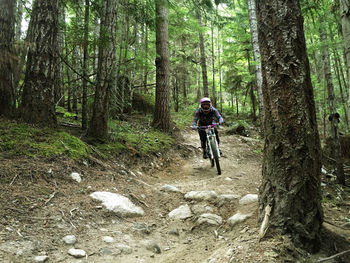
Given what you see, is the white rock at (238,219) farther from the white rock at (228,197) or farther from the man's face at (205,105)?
the man's face at (205,105)

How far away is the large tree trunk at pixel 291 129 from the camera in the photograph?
2.32 meters

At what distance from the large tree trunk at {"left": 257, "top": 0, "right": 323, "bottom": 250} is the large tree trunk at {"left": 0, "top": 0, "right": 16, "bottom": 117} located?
5.38 m

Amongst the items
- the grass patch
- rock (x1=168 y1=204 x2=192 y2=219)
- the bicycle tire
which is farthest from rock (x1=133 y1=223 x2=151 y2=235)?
the bicycle tire

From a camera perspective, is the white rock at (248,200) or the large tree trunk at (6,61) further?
the large tree trunk at (6,61)

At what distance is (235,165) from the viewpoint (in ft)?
25.7

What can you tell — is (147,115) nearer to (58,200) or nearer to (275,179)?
(58,200)

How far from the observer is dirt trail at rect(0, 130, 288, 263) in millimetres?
2281

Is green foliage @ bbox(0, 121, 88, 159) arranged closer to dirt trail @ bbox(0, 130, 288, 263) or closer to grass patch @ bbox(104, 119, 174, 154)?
dirt trail @ bbox(0, 130, 288, 263)

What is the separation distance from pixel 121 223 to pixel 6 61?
4567 mm

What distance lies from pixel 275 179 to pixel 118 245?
199 centimetres

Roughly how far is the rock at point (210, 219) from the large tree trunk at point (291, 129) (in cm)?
116

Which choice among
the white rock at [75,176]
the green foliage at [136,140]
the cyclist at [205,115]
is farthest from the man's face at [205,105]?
the white rock at [75,176]

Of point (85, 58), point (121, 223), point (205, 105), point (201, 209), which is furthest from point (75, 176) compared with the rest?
point (205, 105)

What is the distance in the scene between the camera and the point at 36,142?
14.0 feet
